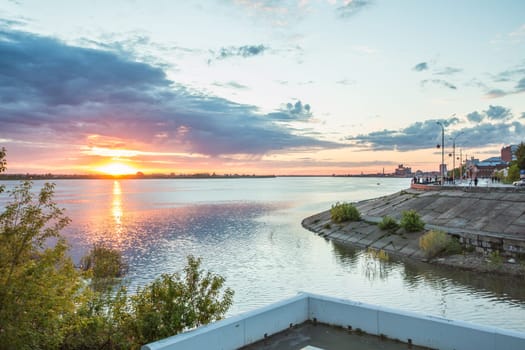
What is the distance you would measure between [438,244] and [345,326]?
85.5ft

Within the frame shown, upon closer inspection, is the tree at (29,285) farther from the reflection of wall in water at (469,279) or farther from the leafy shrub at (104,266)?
the reflection of wall in water at (469,279)

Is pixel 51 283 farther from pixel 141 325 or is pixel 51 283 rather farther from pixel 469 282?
pixel 469 282

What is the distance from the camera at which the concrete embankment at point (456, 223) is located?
110ft

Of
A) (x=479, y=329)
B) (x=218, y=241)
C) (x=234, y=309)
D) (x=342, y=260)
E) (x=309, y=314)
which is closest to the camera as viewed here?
(x=479, y=329)

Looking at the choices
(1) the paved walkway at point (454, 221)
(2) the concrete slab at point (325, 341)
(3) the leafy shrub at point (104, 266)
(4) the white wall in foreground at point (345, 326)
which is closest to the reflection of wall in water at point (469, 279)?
(1) the paved walkway at point (454, 221)

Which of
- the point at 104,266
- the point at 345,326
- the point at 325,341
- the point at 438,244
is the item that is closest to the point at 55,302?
the point at 325,341

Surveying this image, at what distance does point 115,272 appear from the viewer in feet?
102

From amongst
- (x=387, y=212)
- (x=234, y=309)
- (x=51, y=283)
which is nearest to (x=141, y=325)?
(x=51, y=283)

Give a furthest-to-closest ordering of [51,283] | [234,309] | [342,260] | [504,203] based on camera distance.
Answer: [504,203]
[342,260]
[234,309]
[51,283]

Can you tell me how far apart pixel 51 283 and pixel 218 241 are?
39.0m

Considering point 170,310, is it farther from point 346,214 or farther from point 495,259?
point 346,214

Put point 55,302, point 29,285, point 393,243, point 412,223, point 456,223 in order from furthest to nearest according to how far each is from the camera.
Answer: point 456,223 → point 412,223 → point 393,243 → point 55,302 → point 29,285

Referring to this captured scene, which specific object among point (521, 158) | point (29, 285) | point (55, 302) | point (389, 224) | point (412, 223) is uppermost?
point (521, 158)

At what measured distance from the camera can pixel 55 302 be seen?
1100 centimetres
